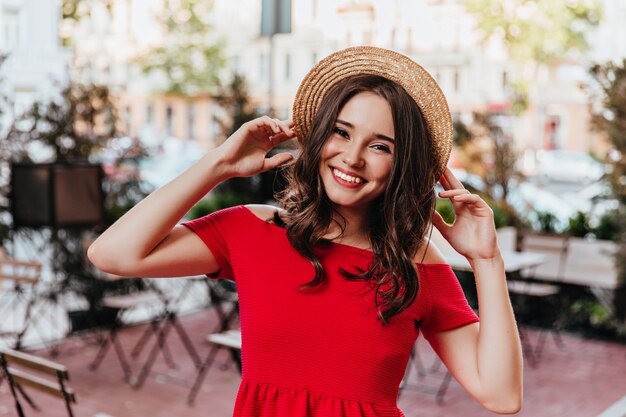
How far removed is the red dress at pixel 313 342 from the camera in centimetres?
160

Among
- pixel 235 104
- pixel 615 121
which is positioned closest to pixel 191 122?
pixel 235 104

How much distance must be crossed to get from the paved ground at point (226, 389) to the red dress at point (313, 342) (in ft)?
13.2

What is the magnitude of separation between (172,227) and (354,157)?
1.29 feet

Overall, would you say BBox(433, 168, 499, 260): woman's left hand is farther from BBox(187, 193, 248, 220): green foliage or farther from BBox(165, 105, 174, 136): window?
BBox(165, 105, 174, 136): window

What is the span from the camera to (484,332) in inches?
66.1

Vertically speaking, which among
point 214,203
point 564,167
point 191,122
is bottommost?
point 564,167

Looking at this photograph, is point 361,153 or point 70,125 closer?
point 361,153

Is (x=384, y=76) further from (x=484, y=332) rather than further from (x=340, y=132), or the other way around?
(x=484, y=332)

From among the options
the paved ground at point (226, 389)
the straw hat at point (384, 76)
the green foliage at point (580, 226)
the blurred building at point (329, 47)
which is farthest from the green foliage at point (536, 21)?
the straw hat at point (384, 76)

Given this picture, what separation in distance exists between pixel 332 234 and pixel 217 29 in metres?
17.7

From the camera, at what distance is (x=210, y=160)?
174 centimetres

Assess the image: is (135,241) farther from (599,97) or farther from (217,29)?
(217,29)

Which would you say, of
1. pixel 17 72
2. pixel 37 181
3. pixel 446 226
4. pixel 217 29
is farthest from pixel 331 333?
pixel 217 29

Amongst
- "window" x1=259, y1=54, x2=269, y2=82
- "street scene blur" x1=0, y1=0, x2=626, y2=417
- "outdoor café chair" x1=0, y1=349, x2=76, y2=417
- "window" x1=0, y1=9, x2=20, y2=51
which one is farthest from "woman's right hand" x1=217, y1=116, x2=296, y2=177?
"window" x1=259, y1=54, x2=269, y2=82
